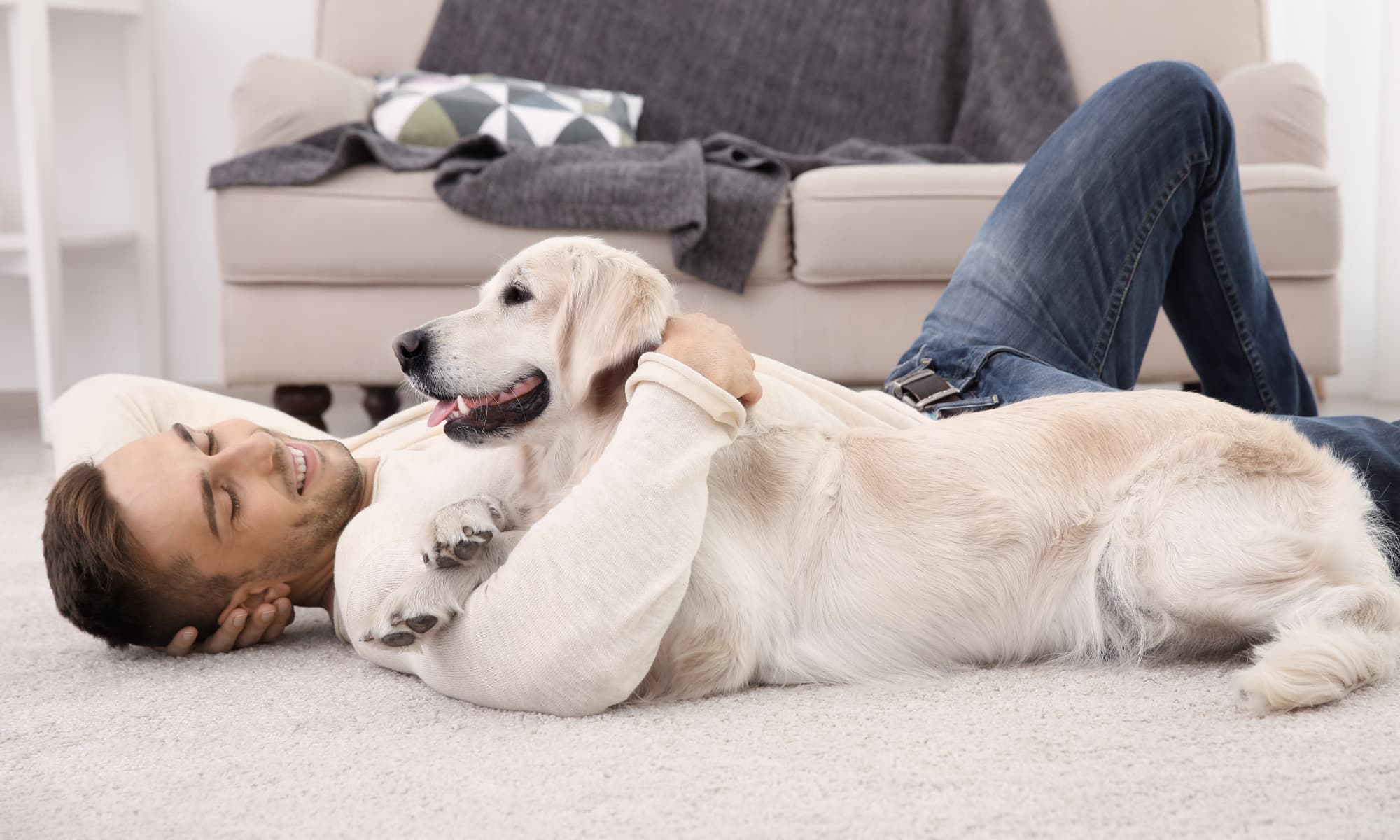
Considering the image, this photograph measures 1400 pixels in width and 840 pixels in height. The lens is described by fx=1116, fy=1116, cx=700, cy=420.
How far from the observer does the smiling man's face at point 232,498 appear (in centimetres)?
141

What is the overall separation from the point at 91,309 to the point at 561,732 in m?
4.02

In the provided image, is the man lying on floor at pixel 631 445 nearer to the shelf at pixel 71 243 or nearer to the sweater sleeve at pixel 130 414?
the sweater sleeve at pixel 130 414

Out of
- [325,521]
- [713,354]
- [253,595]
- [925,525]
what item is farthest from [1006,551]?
[253,595]

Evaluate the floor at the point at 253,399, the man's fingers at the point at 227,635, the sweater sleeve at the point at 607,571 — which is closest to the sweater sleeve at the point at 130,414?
the man's fingers at the point at 227,635

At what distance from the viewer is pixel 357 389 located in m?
4.71

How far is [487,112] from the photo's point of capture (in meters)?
3.62

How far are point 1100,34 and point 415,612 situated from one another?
3.60 meters

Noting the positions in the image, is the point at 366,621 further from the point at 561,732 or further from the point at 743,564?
the point at 743,564

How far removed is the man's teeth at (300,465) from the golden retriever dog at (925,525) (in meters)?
0.30

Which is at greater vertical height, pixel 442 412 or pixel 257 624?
pixel 442 412

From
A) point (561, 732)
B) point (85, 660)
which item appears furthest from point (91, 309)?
point (561, 732)

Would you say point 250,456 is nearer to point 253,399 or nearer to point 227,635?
point 227,635

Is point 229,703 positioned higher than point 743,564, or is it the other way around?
point 743,564

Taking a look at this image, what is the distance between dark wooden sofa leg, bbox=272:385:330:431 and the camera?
336 cm
